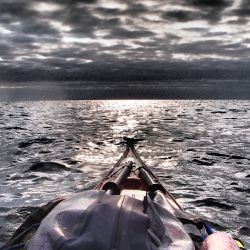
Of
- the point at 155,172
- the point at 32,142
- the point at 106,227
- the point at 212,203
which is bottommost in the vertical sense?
the point at 32,142

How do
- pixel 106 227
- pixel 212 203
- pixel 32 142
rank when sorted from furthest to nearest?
1. pixel 32 142
2. pixel 212 203
3. pixel 106 227

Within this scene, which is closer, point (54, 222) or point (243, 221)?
point (54, 222)

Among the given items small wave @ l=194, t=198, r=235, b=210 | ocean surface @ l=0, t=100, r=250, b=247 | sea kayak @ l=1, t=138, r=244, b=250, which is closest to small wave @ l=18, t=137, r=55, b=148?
ocean surface @ l=0, t=100, r=250, b=247

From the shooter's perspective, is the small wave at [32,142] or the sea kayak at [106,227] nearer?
the sea kayak at [106,227]

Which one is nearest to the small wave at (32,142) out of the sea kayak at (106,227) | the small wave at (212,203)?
the small wave at (212,203)

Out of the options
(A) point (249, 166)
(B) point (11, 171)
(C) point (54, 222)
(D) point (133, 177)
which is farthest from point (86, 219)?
(A) point (249, 166)

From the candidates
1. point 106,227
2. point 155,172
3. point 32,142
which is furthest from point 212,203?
point 32,142

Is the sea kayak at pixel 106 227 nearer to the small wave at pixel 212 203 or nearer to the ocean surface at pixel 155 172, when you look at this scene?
the ocean surface at pixel 155 172

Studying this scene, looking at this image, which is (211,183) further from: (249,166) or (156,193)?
(156,193)

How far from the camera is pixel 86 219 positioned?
4523 mm

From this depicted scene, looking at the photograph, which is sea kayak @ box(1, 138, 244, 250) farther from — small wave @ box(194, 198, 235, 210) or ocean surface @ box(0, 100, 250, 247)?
small wave @ box(194, 198, 235, 210)

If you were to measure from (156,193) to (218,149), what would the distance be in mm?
17236

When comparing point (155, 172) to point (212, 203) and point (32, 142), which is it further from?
point (32, 142)

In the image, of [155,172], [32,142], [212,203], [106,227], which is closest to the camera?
[106,227]
